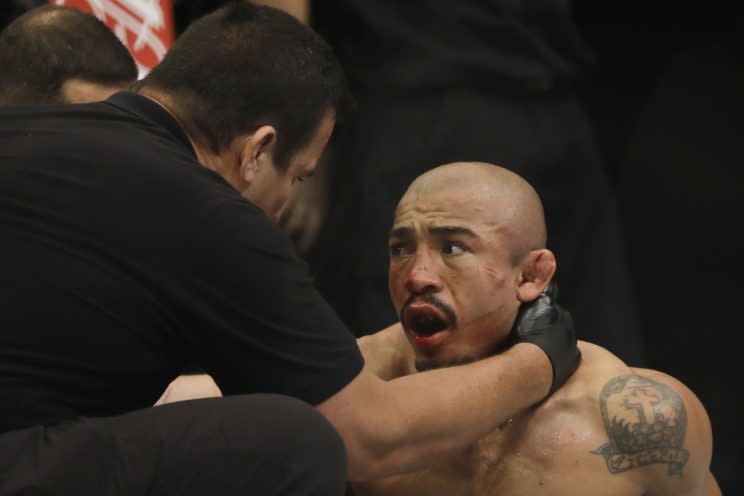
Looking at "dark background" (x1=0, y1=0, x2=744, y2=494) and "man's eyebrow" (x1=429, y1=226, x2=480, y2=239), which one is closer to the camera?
"man's eyebrow" (x1=429, y1=226, x2=480, y2=239)

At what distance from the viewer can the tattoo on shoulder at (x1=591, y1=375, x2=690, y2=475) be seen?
212 centimetres

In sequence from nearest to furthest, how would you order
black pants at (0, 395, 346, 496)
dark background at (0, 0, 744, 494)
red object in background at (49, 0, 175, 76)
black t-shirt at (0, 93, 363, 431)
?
black pants at (0, 395, 346, 496) → black t-shirt at (0, 93, 363, 431) → red object in background at (49, 0, 175, 76) → dark background at (0, 0, 744, 494)

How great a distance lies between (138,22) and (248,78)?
38.1 inches

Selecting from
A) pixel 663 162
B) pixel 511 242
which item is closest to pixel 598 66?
pixel 663 162

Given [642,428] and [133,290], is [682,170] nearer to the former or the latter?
[642,428]

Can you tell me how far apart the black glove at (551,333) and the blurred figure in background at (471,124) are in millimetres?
870

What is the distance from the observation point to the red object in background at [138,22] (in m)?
2.93

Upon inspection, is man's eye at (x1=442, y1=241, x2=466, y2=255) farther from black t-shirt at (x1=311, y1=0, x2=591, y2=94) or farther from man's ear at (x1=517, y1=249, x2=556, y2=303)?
black t-shirt at (x1=311, y1=0, x2=591, y2=94)

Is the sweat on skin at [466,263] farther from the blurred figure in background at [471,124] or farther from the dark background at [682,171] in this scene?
the dark background at [682,171]

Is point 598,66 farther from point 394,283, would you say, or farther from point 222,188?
point 222,188

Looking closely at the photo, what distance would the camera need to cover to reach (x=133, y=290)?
1800mm

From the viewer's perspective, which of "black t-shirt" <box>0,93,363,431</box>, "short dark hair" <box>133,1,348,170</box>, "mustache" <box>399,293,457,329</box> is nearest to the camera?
"black t-shirt" <box>0,93,363,431</box>

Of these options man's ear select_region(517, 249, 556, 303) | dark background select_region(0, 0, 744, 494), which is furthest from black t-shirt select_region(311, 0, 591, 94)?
man's ear select_region(517, 249, 556, 303)

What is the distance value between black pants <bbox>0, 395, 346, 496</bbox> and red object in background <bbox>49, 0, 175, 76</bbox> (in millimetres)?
1342
